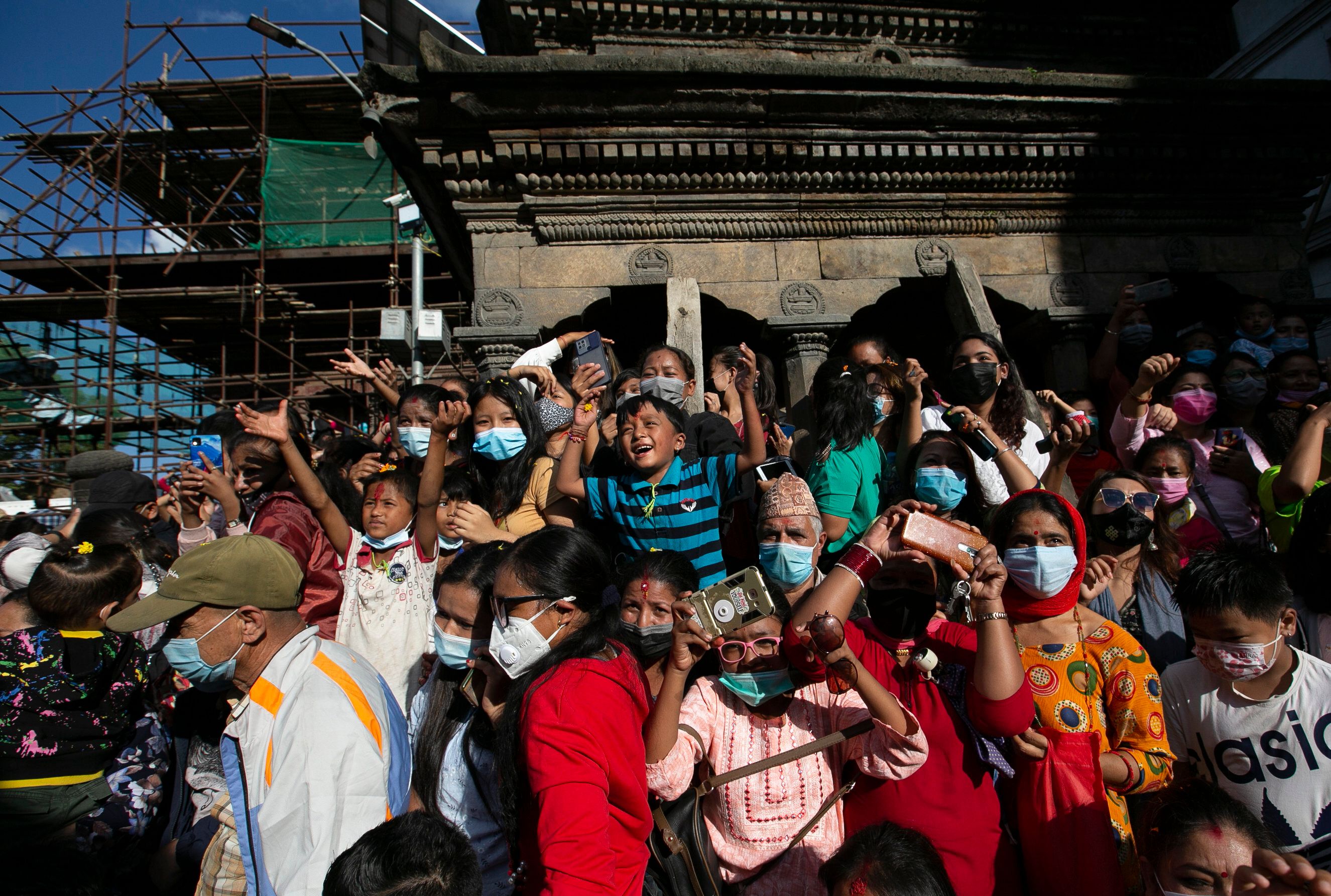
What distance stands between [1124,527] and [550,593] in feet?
9.01

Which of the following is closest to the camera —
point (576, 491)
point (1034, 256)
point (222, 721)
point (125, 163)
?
point (222, 721)

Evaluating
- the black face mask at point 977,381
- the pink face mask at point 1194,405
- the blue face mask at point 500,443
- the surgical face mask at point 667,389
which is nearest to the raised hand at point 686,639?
the blue face mask at point 500,443

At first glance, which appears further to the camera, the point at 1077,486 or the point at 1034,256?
the point at 1034,256

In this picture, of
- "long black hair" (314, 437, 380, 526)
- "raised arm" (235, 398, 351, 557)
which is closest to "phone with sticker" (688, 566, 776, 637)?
"raised arm" (235, 398, 351, 557)

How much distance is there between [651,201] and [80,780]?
5873 mm

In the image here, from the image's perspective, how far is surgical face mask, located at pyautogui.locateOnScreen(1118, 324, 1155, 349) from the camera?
6.67 m

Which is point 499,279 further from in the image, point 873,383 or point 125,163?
point 125,163

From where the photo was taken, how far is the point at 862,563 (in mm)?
2502

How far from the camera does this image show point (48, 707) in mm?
2953

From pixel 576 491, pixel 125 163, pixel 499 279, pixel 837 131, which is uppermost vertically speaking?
pixel 125 163

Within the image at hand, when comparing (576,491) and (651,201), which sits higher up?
(651,201)

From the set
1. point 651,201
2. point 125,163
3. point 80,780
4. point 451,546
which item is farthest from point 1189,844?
point 125,163

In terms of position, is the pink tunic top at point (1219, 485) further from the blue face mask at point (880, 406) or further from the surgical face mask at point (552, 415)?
the surgical face mask at point (552, 415)

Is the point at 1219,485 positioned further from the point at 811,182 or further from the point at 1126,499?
the point at 811,182
